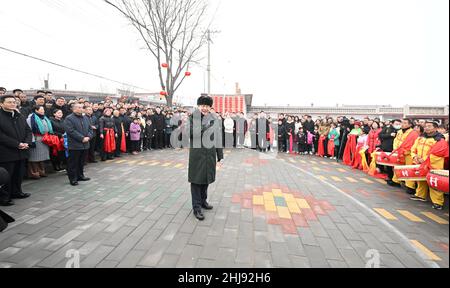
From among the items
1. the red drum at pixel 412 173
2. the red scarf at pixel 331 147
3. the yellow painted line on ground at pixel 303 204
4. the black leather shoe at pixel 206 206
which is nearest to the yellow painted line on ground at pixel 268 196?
the yellow painted line on ground at pixel 303 204

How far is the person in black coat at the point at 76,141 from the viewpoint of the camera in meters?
5.59

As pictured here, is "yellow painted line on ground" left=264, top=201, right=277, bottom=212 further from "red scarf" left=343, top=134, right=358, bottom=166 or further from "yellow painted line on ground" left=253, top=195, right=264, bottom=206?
"red scarf" left=343, top=134, right=358, bottom=166

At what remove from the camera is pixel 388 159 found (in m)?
6.54

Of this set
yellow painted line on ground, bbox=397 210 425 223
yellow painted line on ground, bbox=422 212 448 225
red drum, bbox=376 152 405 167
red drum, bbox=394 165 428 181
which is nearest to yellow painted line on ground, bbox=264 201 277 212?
yellow painted line on ground, bbox=397 210 425 223

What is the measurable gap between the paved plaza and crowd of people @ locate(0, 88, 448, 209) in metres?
0.67

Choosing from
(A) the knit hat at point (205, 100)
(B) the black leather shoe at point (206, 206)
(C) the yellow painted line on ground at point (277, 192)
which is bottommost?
(C) the yellow painted line on ground at point (277, 192)

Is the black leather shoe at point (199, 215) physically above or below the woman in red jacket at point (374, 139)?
below

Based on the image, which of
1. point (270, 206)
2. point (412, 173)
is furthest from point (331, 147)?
point (270, 206)

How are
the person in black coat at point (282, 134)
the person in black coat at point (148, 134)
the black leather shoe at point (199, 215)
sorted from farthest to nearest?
1. the person in black coat at point (282, 134)
2. the person in black coat at point (148, 134)
3. the black leather shoe at point (199, 215)

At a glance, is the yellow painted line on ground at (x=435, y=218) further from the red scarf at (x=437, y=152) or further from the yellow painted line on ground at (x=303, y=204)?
the yellow painted line on ground at (x=303, y=204)

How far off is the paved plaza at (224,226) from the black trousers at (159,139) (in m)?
5.68

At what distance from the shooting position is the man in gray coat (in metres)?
3.95

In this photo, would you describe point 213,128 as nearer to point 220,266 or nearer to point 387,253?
point 220,266

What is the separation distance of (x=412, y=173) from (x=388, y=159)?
4.51 feet
